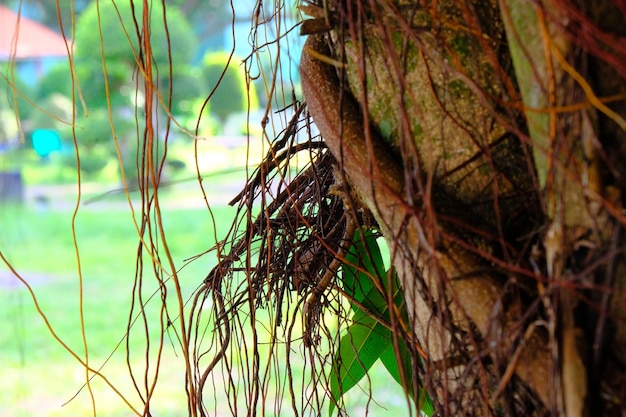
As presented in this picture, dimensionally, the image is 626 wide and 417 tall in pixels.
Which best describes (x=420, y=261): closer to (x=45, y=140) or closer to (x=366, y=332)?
(x=366, y=332)

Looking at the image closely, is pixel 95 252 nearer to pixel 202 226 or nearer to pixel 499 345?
pixel 202 226

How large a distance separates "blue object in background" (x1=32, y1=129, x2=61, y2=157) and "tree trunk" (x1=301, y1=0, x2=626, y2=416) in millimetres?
6541

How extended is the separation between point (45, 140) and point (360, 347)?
6434 mm

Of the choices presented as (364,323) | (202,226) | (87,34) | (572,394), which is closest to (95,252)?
(202,226)

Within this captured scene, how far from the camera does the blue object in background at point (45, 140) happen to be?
650cm

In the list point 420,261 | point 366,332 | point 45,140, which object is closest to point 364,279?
point 366,332

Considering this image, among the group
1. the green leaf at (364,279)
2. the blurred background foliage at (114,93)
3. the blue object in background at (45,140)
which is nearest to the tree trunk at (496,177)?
the green leaf at (364,279)

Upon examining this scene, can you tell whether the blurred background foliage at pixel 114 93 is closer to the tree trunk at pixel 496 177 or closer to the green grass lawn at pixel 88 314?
the green grass lawn at pixel 88 314

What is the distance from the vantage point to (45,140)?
650cm

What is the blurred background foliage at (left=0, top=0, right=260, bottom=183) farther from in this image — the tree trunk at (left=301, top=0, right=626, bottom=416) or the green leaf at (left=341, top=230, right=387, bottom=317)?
the tree trunk at (left=301, top=0, right=626, bottom=416)

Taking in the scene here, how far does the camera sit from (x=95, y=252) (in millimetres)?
4516

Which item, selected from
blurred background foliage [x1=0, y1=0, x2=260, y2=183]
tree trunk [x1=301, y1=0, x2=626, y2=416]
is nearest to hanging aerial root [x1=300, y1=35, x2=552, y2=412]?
tree trunk [x1=301, y1=0, x2=626, y2=416]

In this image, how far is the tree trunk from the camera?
33cm

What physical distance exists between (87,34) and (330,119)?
18.7ft
